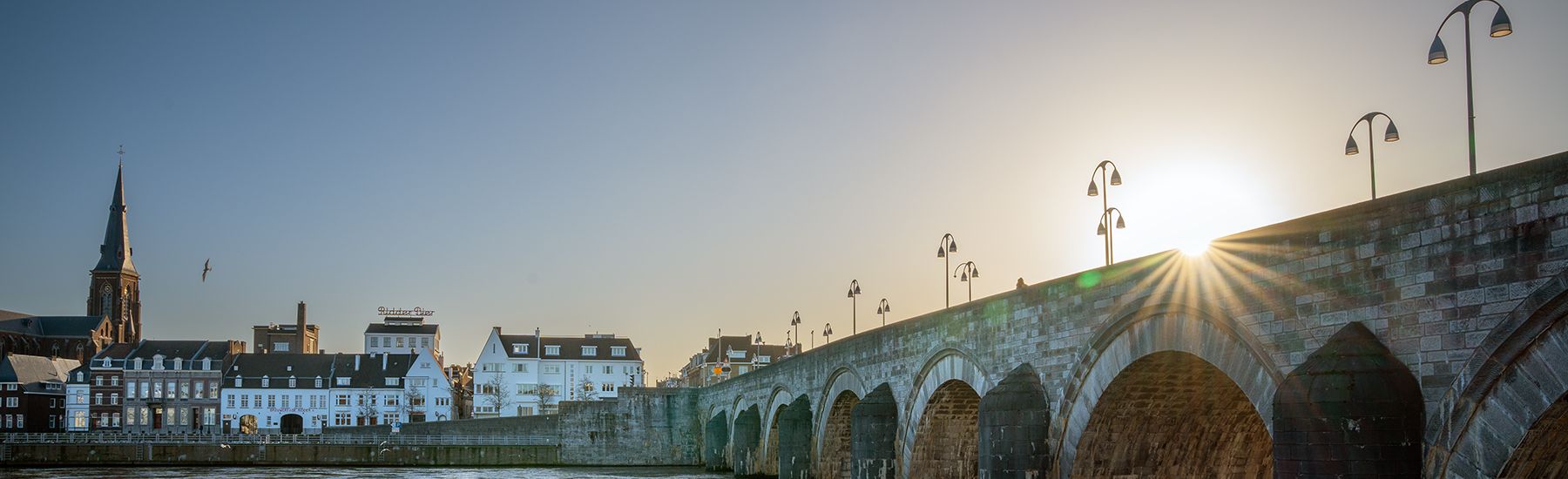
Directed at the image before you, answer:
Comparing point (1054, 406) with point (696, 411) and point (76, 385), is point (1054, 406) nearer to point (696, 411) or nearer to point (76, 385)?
point (696, 411)

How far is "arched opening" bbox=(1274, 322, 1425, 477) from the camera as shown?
1166 cm

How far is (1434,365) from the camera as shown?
11625 mm

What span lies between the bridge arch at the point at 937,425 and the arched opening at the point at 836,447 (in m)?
7.41

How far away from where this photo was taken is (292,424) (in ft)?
296

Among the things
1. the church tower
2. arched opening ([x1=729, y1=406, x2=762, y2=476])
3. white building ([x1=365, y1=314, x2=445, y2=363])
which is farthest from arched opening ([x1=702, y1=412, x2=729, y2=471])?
the church tower

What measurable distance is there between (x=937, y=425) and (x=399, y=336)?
94.3 metres

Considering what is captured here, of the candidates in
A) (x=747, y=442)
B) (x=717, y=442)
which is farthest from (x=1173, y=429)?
(x=717, y=442)

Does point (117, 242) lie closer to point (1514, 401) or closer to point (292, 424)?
point (292, 424)

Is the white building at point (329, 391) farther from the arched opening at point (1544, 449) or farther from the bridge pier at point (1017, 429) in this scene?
the arched opening at point (1544, 449)

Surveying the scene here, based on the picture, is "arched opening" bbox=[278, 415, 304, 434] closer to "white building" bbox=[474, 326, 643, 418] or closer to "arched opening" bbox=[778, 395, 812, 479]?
"white building" bbox=[474, 326, 643, 418]

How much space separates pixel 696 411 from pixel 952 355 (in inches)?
1654

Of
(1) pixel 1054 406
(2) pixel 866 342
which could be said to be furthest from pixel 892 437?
(1) pixel 1054 406

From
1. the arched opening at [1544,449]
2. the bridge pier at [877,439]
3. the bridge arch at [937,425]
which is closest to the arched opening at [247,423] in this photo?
the bridge pier at [877,439]

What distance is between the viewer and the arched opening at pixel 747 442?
47.0 metres
